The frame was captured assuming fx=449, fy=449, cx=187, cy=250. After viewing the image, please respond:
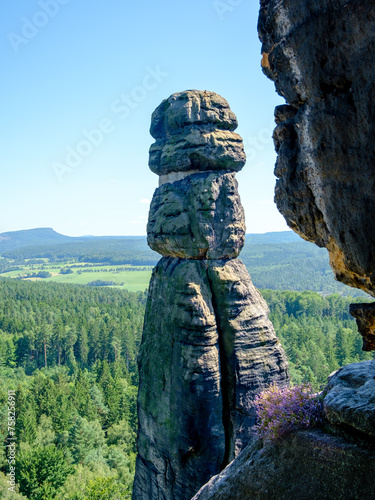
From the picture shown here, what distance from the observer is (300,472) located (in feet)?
22.9

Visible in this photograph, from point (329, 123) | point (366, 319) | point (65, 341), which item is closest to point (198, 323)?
point (366, 319)

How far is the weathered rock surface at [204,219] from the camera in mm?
15812

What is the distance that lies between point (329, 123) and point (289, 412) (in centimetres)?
490

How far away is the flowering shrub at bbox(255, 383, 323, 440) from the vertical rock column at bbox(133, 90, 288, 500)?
684 cm

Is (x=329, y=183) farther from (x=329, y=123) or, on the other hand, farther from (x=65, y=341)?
(x=65, y=341)

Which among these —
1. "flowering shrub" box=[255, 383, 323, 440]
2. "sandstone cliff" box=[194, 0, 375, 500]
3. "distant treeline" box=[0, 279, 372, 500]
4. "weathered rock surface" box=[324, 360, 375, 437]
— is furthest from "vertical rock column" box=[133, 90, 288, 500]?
"distant treeline" box=[0, 279, 372, 500]

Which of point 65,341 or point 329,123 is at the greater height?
point 329,123

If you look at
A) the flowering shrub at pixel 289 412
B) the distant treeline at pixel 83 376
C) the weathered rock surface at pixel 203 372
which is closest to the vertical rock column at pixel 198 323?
the weathered rock surface at pixel 203 372

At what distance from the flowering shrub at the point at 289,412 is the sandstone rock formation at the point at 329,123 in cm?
169

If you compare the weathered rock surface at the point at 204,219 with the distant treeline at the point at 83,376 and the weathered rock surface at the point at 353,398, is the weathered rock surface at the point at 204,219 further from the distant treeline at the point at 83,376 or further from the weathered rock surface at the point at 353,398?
the distant treeline at the point at 83,376

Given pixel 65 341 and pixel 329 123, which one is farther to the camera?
pixel 65 341

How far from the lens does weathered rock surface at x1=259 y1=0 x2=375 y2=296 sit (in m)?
5.14

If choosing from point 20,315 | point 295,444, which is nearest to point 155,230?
point 295,444

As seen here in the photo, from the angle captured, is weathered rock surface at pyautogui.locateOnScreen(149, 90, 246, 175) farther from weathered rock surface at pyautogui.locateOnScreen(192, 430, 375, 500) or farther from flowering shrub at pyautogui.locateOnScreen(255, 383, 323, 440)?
weathered rock surface at pyautogui.locateOnScreen(192, 430, 375, 500)
